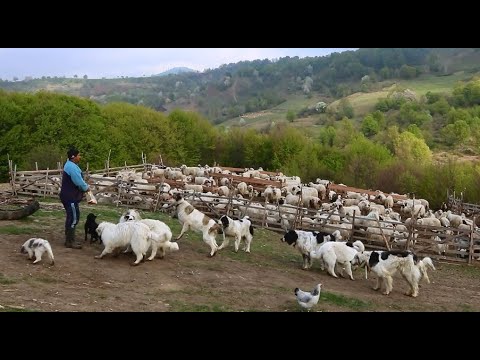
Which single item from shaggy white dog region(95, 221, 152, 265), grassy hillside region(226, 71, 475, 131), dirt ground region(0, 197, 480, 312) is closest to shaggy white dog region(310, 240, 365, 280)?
dirt ground region(0, 197, 480, 312)

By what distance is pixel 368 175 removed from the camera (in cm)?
4328

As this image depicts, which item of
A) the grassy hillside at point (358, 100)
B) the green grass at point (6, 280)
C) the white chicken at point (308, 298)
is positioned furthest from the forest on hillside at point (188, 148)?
the grassy hillside at point (358, 100)

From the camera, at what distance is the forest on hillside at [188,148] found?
39562 mm

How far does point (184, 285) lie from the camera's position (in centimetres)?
1039

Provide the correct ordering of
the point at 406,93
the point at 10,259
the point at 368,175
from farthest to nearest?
1. the point at 406,93
2. the point at 368,175
3. the point at 10,259

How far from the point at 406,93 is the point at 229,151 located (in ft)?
236

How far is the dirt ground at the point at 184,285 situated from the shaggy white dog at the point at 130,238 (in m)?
0.32

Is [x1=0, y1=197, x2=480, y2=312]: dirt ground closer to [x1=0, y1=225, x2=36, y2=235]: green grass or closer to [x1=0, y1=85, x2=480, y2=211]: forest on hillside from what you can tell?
[x1=0, y1=225, x2=36, y2=235]: green grass

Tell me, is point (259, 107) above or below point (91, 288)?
above

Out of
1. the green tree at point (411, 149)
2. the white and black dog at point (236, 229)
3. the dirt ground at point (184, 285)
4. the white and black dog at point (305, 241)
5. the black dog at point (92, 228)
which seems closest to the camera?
the dirt ground at point (184, 285)

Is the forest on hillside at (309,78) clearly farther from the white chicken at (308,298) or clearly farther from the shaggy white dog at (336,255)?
the white chicken at (308,298)

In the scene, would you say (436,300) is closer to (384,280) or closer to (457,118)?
(384,280)

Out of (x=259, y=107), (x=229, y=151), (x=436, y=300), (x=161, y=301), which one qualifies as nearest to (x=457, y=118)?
(x=229, y=151)

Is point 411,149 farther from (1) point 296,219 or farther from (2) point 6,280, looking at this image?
(2) point 6,280
